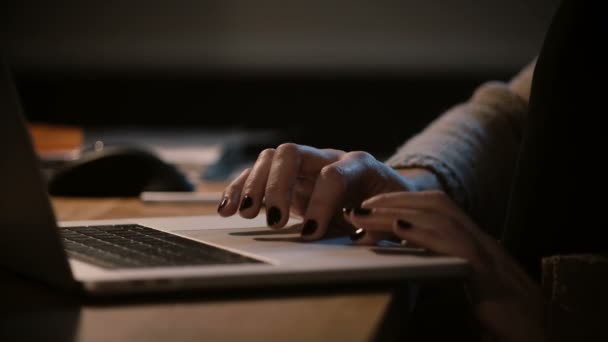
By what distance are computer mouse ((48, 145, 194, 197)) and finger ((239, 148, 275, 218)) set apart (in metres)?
0.53

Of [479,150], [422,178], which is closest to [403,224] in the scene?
[422,178]

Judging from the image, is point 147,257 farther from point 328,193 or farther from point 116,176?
point 116,176

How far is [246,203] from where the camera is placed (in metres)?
0.76

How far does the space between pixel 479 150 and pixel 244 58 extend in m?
2.07

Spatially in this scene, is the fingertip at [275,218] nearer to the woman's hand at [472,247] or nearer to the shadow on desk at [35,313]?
the woman's hand at [472,247]

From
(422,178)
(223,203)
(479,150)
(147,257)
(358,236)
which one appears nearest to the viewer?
(147,257)

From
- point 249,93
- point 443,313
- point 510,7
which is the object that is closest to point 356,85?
point 249,93

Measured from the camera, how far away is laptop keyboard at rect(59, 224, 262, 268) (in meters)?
0.55

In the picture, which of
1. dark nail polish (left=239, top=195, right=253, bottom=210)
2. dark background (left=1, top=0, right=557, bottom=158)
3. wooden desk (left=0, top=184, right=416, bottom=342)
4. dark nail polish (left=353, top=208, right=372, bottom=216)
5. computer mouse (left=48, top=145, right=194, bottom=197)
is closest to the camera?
wooden desk (left=0, top=184, right=416, bottom=342)

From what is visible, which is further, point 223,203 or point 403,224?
point 223,203

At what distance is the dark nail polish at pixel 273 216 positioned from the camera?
72 cm

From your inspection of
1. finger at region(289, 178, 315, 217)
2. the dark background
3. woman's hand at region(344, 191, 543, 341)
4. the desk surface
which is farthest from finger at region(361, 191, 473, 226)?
the dark background

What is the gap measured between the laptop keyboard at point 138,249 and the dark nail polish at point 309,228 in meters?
0.09

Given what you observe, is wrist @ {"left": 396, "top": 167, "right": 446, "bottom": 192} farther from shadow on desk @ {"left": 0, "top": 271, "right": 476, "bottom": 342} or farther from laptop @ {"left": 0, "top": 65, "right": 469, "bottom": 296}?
shadow on desk @ {"left": 0, "top": 271, "right": 476, "bottom": 342}
